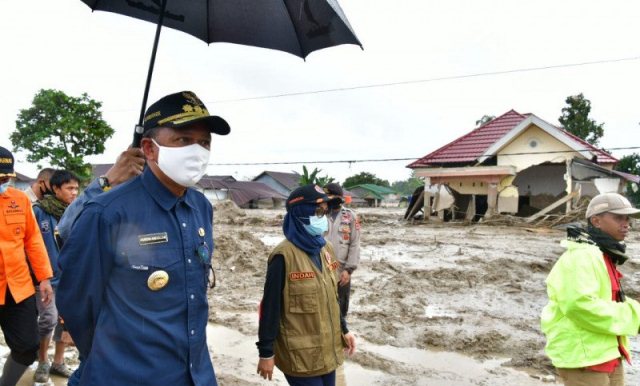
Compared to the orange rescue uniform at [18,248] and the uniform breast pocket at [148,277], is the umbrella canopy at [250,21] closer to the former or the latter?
the uniform breast pocket at [148,277]

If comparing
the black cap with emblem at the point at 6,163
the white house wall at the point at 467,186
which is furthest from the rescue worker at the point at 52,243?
the white house wall at the point at 467,186

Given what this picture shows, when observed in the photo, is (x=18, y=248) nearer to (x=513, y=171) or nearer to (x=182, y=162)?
(x=182, y=162)

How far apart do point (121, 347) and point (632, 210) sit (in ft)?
9.67

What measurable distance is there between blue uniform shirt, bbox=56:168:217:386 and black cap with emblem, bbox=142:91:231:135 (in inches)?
11.5

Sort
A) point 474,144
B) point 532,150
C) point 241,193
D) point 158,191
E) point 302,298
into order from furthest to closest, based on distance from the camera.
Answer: point 241,193
point 474,144
point 532,150
point 302,298
point 158,191

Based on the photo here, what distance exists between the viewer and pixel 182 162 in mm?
1789

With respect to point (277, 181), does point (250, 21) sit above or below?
above

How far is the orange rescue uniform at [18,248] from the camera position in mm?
3199

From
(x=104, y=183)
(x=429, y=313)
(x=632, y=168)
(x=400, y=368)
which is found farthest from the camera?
(x=632, y=168)

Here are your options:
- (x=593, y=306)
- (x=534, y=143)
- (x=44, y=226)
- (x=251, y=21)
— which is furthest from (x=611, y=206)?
(x=534, y=143)

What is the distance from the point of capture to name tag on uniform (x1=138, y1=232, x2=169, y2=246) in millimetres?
1619

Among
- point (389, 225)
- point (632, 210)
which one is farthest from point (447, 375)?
point (389, 225)

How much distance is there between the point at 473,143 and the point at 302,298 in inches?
860

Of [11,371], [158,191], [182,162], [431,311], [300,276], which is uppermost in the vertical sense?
[182,162]
